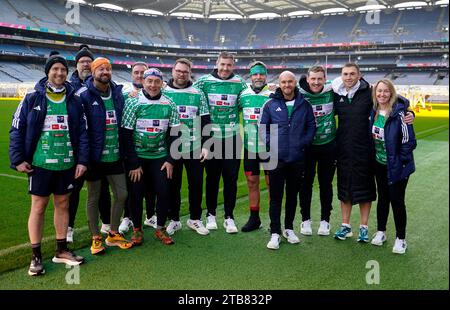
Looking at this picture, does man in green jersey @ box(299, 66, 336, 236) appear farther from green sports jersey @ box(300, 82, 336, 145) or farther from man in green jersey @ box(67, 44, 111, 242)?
man in green jersey @ box(67, 44, 111, 242)

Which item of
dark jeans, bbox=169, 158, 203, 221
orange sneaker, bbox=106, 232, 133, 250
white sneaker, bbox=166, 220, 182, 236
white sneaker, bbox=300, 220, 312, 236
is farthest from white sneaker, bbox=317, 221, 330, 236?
orange sneaker, bbox=106, 232, 133, 250

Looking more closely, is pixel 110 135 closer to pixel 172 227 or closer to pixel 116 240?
pixel 116 240

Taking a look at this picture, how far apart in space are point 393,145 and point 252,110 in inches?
66.5

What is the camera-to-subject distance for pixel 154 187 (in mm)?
4293

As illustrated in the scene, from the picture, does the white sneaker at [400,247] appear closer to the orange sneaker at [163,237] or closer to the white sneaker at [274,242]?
the white sneaker at [274,242]

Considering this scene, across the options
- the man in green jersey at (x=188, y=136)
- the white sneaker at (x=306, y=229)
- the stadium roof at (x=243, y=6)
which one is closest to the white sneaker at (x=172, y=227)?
the man in green jersey at (x=188, y=136)

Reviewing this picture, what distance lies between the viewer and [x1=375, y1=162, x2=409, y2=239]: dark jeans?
4050mm

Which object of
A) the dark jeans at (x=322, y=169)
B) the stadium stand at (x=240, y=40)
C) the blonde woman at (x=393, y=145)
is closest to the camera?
the blonde woman at (x=393, y=145)

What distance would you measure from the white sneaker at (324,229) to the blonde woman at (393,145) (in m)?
0.80

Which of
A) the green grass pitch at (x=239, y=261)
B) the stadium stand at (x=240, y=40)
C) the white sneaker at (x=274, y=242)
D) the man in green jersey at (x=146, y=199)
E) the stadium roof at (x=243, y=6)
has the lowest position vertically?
the green grass pitch at (x=239, y=261)

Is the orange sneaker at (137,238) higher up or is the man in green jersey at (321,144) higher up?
the man in green jersey at (321,144)

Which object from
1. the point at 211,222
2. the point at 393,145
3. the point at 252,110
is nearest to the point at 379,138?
the point at 393,145

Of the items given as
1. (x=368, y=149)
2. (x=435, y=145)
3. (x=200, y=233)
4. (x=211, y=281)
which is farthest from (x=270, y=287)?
(x=435, y=145)

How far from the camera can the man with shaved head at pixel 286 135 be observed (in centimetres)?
416
